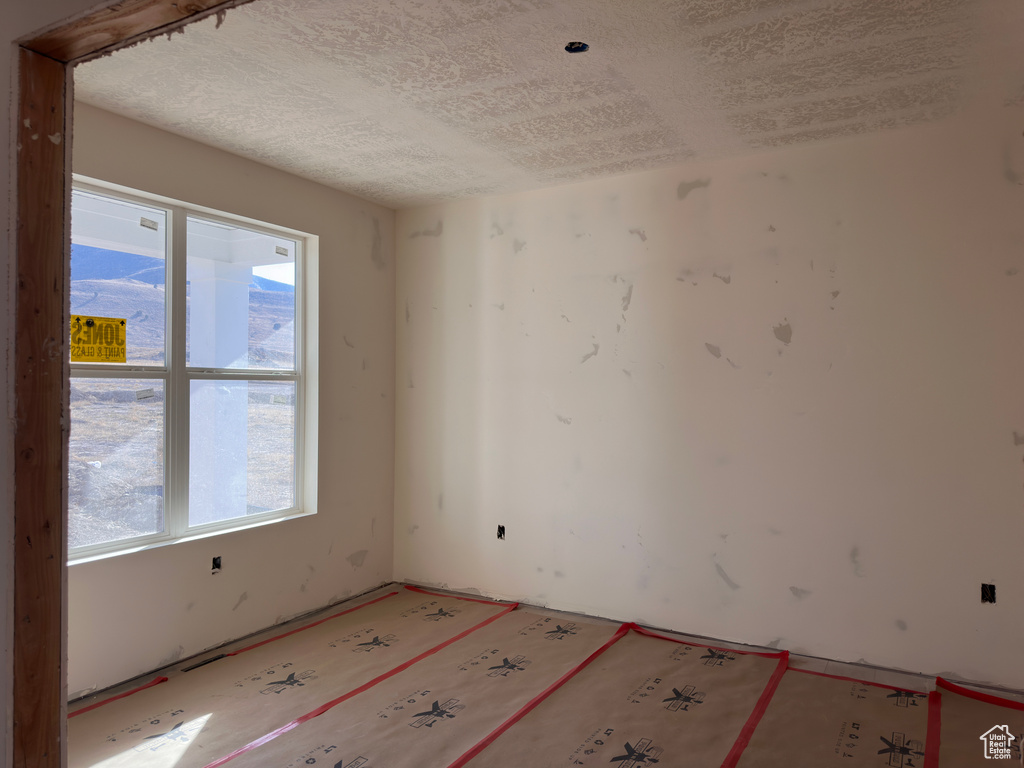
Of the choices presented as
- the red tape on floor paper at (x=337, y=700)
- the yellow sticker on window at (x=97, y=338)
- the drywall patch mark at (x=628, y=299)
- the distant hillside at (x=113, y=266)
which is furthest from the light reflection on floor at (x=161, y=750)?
the drywall patch mark at (x=628, y=299)

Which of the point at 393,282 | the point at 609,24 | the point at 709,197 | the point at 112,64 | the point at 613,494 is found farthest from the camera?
the point at 393,282

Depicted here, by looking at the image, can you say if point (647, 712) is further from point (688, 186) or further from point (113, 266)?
point (113, 266)

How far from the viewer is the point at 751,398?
3.66 meters

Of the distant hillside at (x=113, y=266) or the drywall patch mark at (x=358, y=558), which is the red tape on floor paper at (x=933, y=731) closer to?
the drywall patch mark at (x=358, y=558)

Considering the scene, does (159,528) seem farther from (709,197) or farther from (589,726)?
(709,197)

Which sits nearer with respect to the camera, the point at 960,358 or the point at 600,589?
the point at 960,358

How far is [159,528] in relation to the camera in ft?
11.2

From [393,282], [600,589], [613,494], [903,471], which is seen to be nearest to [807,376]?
[903,471]

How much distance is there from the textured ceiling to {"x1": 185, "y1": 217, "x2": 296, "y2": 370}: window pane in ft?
1.70

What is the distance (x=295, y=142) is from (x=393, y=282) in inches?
58.8

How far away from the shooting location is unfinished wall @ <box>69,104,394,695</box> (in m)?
3.12

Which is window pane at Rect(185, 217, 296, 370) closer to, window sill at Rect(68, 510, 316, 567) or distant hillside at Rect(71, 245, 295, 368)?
distant hillside at Rect(71, 245, 295, 368)

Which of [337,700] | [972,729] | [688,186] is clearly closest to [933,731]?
[972,729]

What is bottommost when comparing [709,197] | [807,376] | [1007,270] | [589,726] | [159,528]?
[589,726]
